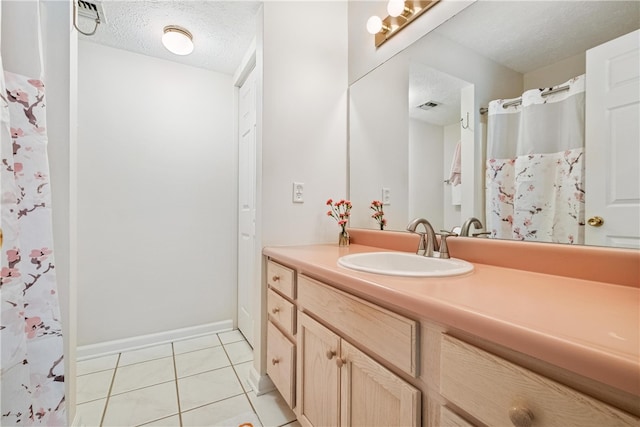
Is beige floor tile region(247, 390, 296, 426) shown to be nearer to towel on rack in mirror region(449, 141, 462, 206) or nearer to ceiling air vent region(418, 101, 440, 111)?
towel on rack in mirror region(449, 141, 462, 206)

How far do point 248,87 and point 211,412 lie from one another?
212 centimetres

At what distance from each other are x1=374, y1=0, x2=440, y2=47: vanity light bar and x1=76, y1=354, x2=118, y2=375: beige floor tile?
8.65ft

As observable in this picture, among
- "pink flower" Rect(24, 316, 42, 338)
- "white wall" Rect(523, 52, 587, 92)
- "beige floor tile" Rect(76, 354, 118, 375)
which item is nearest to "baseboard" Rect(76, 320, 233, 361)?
"beige floor tile" Rect(76, 354, 118, 375)

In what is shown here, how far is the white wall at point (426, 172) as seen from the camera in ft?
4.08

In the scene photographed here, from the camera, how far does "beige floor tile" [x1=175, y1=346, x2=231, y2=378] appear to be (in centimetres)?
170

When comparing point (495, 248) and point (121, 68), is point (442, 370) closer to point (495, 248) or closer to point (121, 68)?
point (495, 248)

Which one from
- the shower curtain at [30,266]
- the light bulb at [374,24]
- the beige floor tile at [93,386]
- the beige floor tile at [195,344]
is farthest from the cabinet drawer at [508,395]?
the beige floor tile at [195,344]

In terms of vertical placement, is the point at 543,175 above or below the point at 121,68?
below

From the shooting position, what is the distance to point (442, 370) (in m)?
0.54

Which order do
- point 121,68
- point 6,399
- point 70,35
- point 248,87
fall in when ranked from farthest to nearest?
point 248,87 → point 121,68 → point 70,35 → point 6,399

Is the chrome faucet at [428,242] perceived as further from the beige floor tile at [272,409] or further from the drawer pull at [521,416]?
the beige floor tile at [272,409]

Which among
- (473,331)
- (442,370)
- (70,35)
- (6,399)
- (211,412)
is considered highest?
(70,35)

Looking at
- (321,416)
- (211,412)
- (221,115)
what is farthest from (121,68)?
(321,416)

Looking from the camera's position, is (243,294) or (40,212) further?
(243,294)
